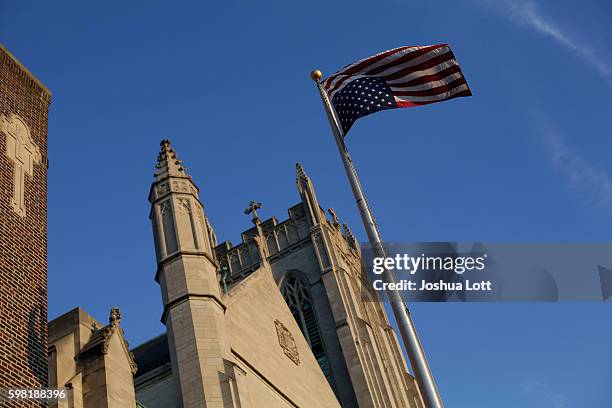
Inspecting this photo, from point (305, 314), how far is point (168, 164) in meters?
18.0

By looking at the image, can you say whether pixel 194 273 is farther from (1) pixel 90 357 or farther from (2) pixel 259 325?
(1) pixel 90 357

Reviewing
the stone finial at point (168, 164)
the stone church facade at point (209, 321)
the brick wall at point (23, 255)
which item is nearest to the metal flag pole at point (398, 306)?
the stone church facade at point (209, 321)

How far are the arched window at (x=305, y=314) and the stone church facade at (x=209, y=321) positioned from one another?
0.06 meters

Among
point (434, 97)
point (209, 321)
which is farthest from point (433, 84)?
point (209, 321)

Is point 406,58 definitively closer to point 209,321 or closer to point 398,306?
point 398,306

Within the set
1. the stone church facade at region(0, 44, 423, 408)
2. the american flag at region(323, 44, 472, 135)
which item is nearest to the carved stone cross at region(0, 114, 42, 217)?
the stone church facade at region(0, 44, 423, 408)

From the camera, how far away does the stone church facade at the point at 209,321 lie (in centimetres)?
1084

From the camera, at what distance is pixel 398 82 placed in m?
15.2

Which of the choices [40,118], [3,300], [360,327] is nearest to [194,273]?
[40,118]

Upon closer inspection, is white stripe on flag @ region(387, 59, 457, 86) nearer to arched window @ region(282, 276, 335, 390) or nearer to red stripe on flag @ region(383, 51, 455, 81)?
red stripe on flag @ region(383, 51, 455, 81)

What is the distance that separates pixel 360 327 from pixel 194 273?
58.7ft

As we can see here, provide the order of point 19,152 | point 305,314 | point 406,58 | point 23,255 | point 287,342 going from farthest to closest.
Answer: point 305,314 < point 287,342 < point 406,58 < point 19,152 < point 23,255

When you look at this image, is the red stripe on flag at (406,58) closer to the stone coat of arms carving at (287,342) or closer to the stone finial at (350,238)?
the stone coat of arms carving at (287,342)

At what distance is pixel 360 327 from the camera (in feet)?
116
